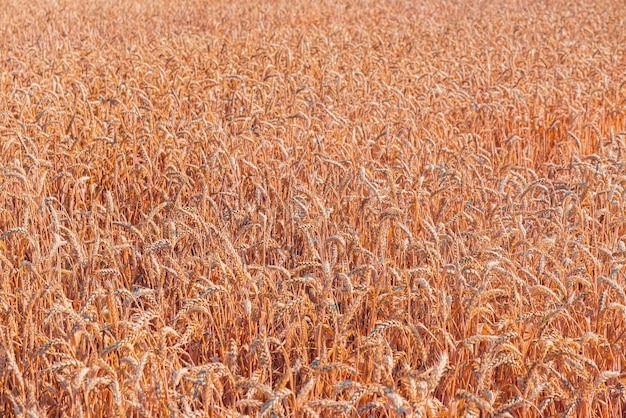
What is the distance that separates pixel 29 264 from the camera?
2.18 m

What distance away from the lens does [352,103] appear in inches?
200

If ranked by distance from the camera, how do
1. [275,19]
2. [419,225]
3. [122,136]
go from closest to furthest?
1. [419,225]
2. [122,136]
3. [275,19]

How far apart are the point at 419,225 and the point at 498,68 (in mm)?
3875

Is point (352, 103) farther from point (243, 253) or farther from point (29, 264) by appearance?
point (29, 264)

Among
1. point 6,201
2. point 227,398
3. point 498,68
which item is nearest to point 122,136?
point 6,201

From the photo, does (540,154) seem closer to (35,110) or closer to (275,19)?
(35,110)

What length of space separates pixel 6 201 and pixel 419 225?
200 cm

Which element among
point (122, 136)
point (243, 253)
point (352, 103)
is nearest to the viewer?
point (243, 253)

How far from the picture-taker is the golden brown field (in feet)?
6.06

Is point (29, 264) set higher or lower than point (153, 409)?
higher

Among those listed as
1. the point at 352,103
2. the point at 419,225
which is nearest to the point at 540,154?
the point at 352,103

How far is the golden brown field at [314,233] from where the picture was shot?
6.06ft

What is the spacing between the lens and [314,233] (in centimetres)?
289

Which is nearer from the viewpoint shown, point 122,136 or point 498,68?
point 122,136
